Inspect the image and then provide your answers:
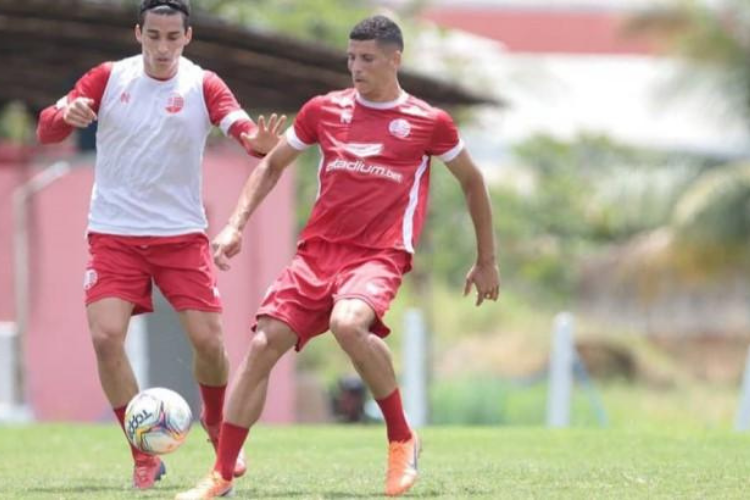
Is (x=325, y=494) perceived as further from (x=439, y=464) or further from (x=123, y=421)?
(x=439, y=464)

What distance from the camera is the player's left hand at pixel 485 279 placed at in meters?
10.1

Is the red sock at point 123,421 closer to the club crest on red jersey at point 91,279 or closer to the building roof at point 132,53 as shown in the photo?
the club crest on red jersey at point 91,279

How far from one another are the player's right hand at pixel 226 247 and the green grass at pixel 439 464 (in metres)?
1.02

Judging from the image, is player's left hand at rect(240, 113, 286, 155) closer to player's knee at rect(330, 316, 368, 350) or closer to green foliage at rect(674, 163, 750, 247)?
player's knee at rect(330, 316, 368, 350)

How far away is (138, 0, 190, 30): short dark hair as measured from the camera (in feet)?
33.5

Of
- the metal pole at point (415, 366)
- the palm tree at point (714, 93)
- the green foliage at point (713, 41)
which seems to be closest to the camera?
the metal pole at point (415, 366)

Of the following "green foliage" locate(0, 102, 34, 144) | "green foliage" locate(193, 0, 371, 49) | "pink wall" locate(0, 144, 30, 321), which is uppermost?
"green foliage" locate(193, 0, 371, 49)

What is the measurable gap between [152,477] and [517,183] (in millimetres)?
28972

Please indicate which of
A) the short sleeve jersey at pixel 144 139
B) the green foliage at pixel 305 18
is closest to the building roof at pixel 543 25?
the green foliage at pixel 305 18

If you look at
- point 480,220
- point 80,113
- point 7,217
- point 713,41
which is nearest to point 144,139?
point 80,113

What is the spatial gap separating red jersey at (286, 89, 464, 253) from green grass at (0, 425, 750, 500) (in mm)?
1185

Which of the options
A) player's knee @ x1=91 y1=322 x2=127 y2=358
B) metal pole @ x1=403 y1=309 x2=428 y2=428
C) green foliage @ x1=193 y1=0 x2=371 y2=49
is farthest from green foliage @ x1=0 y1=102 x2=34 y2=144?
player's knee @ x1=91 y1=322 x2=127 y2=358

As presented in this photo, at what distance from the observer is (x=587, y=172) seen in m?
39.9

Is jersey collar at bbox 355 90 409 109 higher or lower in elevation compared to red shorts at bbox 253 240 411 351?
higher
